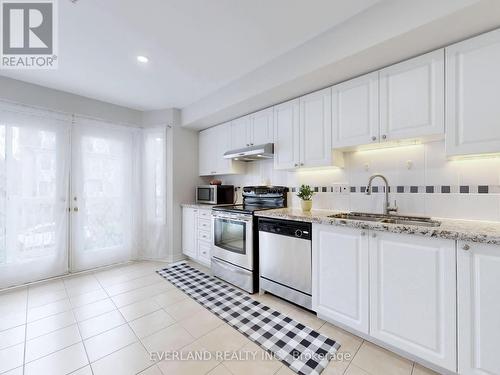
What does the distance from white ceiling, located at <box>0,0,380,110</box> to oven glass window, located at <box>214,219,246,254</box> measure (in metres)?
1.78

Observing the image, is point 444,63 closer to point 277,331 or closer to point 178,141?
point 277,331

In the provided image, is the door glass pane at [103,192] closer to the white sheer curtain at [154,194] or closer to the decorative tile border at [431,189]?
the white sheer curtain at [154,194]

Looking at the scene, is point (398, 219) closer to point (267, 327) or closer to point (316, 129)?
point (316, 129)

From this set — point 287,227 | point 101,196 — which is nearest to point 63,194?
point 101,196

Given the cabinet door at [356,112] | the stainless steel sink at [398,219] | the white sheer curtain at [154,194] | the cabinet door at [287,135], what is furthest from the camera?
the white sheer curtain at [154,194]

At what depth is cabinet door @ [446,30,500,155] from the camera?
139 cm

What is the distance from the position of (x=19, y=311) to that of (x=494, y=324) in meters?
3.83

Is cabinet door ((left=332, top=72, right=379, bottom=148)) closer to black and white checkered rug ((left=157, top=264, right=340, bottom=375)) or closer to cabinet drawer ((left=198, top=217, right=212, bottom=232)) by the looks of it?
black and white checkered rug ((left=157, top=264, right=340, bottom=375))

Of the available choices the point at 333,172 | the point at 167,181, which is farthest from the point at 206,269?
the point at 333,172

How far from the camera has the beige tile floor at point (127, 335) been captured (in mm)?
1491

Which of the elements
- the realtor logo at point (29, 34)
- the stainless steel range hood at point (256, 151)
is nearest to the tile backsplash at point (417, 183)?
the stainless steel range hood at point (256, 151)

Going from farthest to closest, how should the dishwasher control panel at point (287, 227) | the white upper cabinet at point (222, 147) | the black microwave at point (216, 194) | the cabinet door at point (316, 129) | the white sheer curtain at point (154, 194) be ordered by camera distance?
the white sheer curtain at point (154, 194) < the black microwave at point (216, 194) < the white upper cabinet at point (222, 147) < the cabinet door at point (316, 129) < the dishwasher control panel at point (287, 227)

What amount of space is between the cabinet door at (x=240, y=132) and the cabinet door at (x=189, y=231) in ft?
4.04

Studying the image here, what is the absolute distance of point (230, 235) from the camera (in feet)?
9.11
